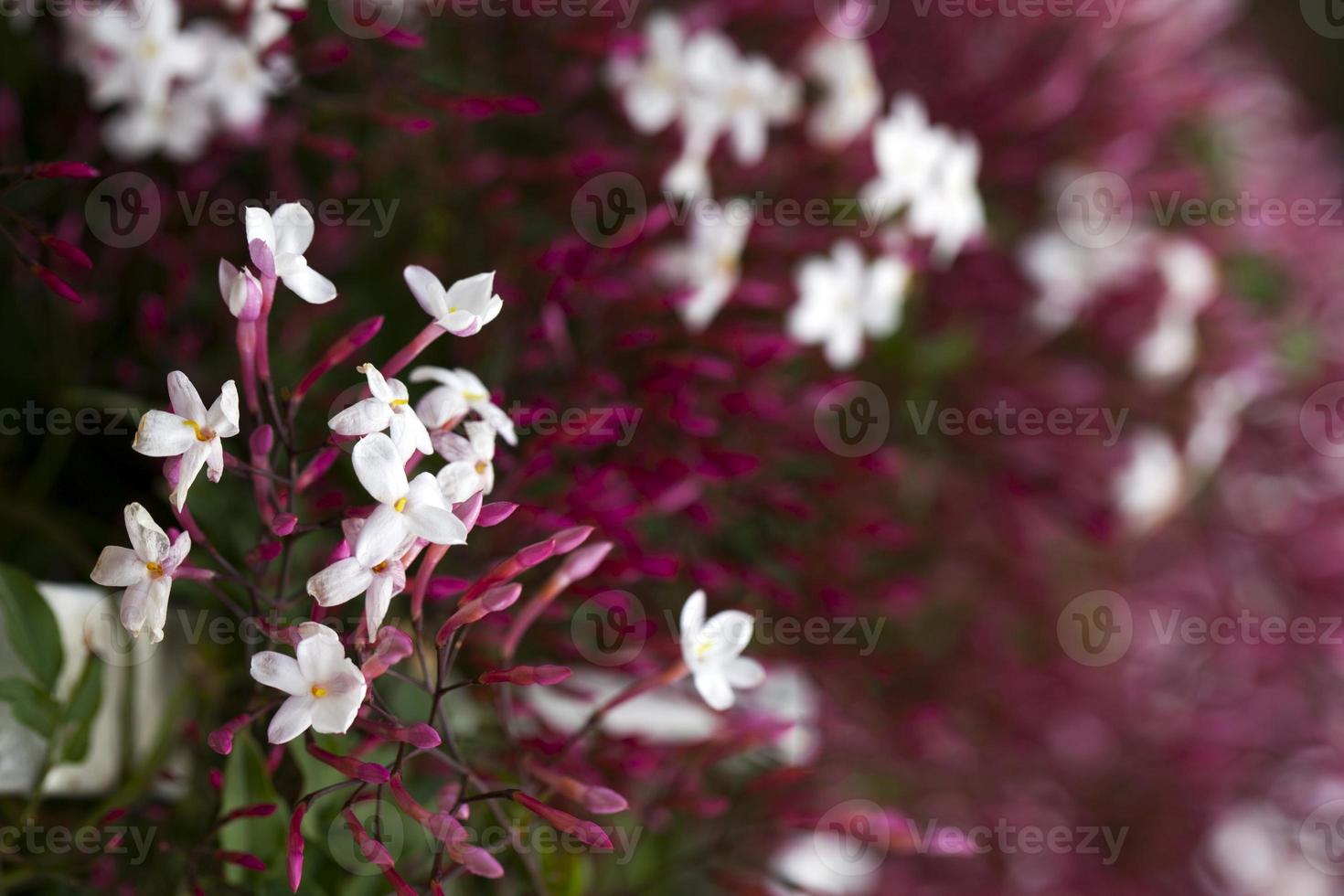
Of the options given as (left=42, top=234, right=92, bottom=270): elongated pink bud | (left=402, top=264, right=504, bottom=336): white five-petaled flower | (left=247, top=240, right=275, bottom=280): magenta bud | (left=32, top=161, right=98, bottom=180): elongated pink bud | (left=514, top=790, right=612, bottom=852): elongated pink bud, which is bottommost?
(left=514, top=790, right=612, bottom=852): elongated pink bud

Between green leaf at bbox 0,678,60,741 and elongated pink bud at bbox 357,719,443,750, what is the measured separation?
209 mm

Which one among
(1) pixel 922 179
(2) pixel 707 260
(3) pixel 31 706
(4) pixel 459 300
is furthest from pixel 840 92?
(3) pixel 31 706

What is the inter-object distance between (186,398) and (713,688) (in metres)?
0.27

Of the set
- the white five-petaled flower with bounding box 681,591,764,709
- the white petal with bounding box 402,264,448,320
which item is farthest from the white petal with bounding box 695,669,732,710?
the white petal with bounding box 402,264,448,320

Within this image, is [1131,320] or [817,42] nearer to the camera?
[817,42]

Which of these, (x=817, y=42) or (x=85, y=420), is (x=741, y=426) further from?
(x=85, y=420)

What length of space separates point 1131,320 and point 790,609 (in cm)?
52

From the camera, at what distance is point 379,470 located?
1.30ft

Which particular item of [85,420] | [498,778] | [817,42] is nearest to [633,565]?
[498,778]

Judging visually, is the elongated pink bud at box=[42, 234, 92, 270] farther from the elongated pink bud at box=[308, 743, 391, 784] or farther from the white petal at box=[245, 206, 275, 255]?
the elongated pink bud at box=[308, 743, 391, 784]

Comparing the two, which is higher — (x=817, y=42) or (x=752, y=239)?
(x=817, y=42)

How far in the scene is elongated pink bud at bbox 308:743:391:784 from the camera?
439mm

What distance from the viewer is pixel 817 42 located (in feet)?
2.93

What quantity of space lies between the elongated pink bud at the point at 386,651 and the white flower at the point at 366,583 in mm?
17
